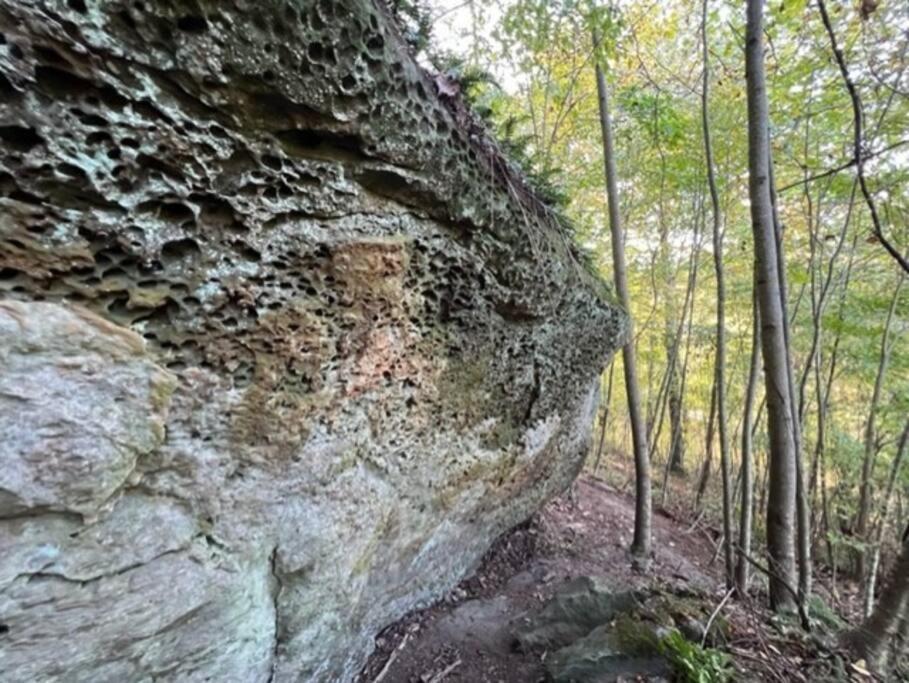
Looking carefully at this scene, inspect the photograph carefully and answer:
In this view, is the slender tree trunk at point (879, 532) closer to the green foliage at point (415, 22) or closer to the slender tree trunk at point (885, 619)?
the slender tree trunk at point (885, 619)

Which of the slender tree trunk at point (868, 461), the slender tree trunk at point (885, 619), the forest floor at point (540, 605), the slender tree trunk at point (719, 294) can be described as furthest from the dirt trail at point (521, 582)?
the slender tree trunk at point (868, 461)

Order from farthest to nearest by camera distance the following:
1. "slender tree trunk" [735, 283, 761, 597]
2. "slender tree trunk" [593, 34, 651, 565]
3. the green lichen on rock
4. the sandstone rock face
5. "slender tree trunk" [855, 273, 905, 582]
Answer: "slender tree trunk" [855, 273, 905, 582]
"slender tree trunk" [593, 34, 651, 565]
"slender tree trunk" [735, 283, 761, 597]
the green lichen on rock
the sandstone rock face

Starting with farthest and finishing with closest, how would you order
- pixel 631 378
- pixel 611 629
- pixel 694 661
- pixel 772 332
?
pixel 631 378 < pixel 772 332 < pixel 611 629 < pixel 694 661

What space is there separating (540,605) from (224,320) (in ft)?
10.9

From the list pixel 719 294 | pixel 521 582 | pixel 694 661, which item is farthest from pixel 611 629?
pixel 719 294

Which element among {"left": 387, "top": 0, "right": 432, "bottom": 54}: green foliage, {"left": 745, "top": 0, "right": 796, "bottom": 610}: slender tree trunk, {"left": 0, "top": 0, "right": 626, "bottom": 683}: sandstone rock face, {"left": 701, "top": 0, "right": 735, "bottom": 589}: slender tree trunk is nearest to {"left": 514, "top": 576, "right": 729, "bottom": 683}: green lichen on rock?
{"left": 745, "top": 0, "right": 796, "bottom": 610}: slender tree trunk

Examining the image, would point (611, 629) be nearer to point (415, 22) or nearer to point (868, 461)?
point (415, 22)

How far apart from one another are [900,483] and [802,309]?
3248 mm

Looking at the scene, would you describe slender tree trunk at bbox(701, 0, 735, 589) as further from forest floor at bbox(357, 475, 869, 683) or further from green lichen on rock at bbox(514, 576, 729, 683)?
green lichen on rock at bbox(514, 576, 729, 683)

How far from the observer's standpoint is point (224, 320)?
1.83 metres

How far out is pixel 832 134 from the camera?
518cm

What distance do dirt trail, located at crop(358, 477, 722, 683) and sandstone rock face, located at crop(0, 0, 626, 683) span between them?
454 millimetres

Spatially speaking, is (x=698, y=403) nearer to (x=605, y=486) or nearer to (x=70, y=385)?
(x=605, y=486)

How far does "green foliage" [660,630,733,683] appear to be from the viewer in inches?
80.0
